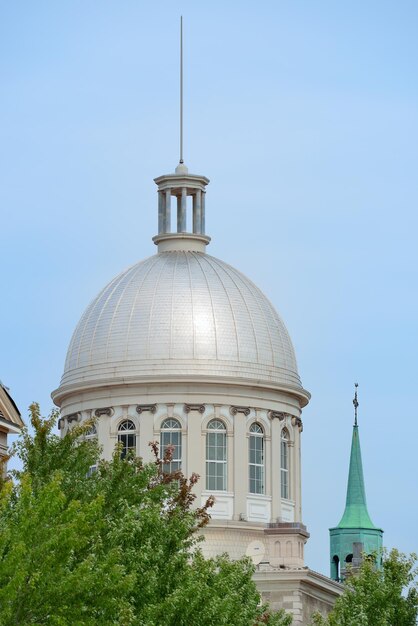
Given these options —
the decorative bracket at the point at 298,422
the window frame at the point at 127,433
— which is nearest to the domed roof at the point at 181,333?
the decorative bracket at the point at 298,422

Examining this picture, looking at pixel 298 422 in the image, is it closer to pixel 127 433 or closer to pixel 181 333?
pixel 181 333

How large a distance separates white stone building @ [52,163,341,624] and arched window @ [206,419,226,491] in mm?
37

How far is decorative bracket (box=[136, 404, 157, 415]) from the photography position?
99812 mm

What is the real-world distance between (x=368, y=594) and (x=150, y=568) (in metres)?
12.0

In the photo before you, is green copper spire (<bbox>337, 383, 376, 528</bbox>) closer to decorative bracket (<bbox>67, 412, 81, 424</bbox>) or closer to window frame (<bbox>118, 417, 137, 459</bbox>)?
decorative bracket (<bbox>67, 412, 81, 424</bbox>)

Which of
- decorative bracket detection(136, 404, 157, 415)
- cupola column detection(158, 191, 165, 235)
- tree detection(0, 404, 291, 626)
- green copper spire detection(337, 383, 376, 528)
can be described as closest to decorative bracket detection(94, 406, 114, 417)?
decorative bracket detection(136, 404, 157, 415)

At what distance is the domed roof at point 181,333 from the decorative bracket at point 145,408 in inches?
38.2

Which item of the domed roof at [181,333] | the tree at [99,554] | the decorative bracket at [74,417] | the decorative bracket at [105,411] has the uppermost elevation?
the domed roof at [181,333]

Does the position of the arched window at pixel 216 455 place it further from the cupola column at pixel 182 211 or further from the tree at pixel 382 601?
the tree at pixel 382 601

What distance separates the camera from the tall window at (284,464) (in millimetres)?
102000

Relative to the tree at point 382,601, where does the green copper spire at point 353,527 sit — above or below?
above

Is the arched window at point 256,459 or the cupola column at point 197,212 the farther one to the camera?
the cupola column at point 197,212

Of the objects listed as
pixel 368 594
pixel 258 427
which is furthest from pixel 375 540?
pixel 368 594

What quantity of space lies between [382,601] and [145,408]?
109 feet
